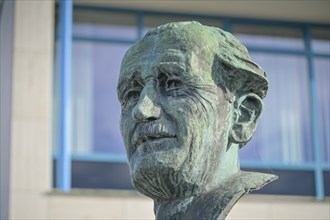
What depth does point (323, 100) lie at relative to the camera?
17.5 m

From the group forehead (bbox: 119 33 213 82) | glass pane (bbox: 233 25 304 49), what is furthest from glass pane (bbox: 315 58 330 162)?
forehead (bbox: 119 33 213 82)

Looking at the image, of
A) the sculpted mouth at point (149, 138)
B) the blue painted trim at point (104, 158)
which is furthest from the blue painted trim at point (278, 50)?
the sculpted mouth at point (149, 138)

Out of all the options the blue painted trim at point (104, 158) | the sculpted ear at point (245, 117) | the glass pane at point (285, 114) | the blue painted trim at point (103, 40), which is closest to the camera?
the sculpted ear at point (245, 117)

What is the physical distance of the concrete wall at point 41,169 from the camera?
13.4 m

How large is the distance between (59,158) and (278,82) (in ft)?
15.2

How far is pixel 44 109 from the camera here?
14.2 m

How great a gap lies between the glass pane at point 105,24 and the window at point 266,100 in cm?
1

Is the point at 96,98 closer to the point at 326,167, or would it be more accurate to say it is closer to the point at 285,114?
the point at 285,114

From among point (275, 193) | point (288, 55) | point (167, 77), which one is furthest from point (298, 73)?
point (167, 77)

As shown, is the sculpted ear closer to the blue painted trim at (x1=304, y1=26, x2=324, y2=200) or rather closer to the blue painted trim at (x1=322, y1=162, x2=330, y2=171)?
the blue painted trim at (x1=304, y1=26, x2=324, y2=200)

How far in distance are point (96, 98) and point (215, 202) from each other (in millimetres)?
12702

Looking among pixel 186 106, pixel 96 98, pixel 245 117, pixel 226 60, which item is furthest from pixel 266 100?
pixel 186 106

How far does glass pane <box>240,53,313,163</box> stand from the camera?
1691 centimetres

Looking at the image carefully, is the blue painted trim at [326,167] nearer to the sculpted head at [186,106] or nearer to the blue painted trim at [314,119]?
the blue painted trim at [314,119]
